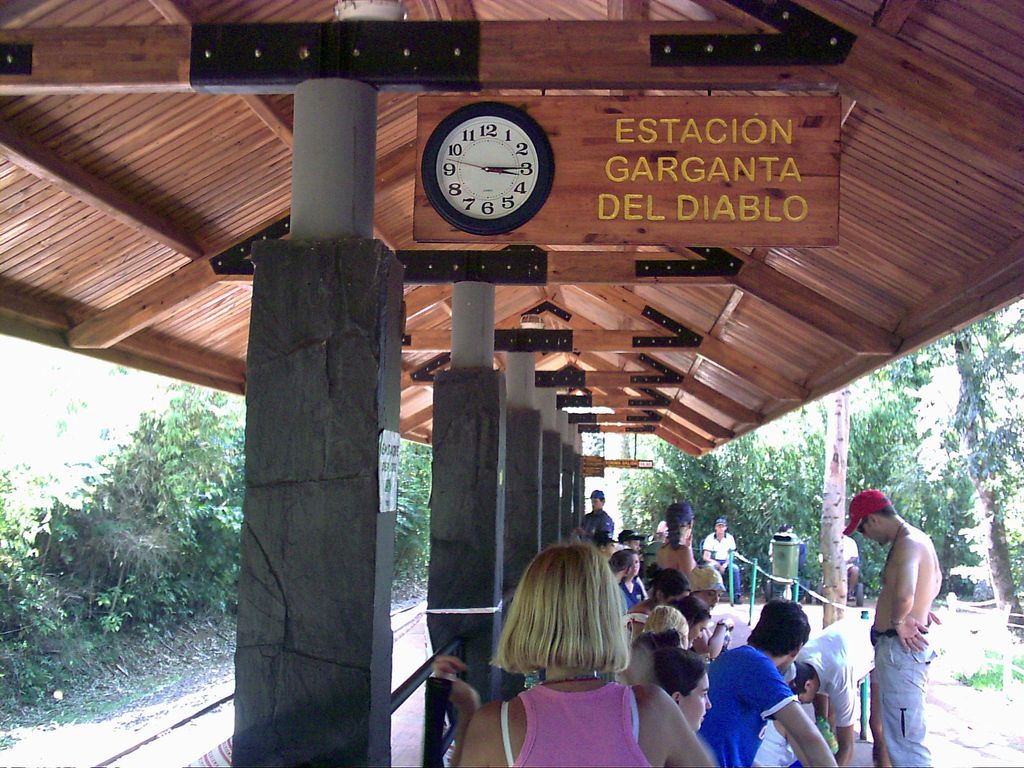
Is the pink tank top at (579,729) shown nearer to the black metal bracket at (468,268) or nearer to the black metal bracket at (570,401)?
the black metal bracket at (468,268)

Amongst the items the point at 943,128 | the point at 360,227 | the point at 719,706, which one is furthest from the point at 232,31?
the point at 719,706

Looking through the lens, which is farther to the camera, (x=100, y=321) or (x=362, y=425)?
(x=100, y=321)

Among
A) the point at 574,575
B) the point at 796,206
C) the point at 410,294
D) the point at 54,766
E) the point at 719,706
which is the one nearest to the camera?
the point at 574,575

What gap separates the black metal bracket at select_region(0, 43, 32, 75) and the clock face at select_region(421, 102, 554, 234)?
161 cm

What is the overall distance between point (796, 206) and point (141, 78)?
8.37 ft

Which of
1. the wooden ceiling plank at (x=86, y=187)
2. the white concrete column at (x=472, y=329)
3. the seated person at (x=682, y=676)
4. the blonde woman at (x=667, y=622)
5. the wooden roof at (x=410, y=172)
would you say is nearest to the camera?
the seated person at (x=682, y=676)

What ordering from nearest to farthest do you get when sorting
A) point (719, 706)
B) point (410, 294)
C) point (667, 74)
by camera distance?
point (719, 706) < point (667, 74) < point (410, 294)

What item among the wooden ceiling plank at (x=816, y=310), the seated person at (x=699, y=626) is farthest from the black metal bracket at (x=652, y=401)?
the seated person at (x=699, y=626)

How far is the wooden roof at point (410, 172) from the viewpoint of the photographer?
3891 millimetres

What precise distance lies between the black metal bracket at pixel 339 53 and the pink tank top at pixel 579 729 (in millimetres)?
2695

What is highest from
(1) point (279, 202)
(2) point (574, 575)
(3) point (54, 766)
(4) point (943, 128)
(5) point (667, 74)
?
(1) point (279, 202)

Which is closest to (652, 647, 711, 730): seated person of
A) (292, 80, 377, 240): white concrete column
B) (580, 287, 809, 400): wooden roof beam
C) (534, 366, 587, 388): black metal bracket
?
(292, 80, 377, 240): white concrete column

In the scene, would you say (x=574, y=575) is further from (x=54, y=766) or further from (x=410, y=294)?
(x=54, y=766)

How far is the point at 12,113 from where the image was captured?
524cm
